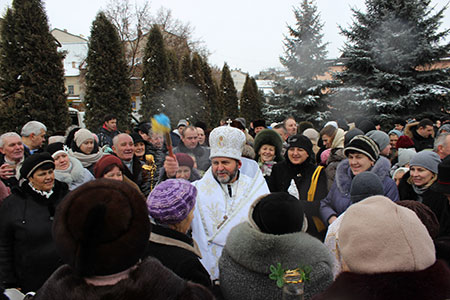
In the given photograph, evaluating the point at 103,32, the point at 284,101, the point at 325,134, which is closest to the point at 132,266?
the point at 325,134

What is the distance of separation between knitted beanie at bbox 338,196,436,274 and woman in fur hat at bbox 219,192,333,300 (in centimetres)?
52

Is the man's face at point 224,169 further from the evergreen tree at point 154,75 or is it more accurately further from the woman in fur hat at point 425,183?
the evergreen tree at point 154,75

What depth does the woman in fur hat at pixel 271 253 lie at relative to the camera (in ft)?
6.73

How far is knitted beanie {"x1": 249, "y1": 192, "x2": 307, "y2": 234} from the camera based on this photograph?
211 centimetres

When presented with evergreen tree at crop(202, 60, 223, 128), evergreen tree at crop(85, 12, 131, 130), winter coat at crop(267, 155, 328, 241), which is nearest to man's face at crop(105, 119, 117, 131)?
winter coat at crop(267, 155, 328, 241)

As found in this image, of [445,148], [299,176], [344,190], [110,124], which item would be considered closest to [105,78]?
[110,124]

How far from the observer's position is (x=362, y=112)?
1911 centimetres

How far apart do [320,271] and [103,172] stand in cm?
310

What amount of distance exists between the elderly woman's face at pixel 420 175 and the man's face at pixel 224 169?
2299 mm

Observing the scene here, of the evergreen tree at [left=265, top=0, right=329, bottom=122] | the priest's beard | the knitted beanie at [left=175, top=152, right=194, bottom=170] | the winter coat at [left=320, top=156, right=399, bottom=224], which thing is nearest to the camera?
the priest's beard

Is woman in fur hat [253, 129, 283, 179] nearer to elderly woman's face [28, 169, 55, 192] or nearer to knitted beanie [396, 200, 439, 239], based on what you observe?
knitted beanie [396, 200, 439, 239]

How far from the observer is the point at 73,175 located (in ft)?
15.4

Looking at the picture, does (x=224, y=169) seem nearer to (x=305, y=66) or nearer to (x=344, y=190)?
(x=344, y=190)

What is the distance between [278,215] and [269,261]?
29 centimetres
